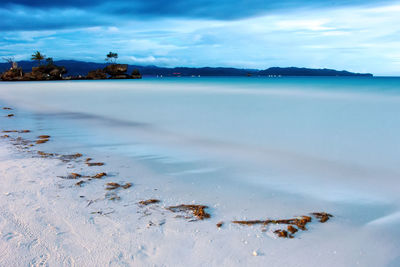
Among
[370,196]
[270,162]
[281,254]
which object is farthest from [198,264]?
[270,162]

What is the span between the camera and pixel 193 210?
3.75 m

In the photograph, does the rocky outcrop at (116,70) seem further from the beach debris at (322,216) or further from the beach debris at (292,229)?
the beach debris at (292,229)

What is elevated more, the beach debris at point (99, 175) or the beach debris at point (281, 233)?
the beach debris at point (99, 175)

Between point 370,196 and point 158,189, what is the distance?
9.83 ft

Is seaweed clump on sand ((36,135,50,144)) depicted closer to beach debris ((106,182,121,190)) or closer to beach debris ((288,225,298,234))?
beach debris ((106,182,121,190))

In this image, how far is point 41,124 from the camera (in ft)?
35.9

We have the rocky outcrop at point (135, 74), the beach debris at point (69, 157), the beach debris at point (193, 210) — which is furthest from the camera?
the rocky outcrop at point (135, 74)

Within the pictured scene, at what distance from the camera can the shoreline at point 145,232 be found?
9.34ft

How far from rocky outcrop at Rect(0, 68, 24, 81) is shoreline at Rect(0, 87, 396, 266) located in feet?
268

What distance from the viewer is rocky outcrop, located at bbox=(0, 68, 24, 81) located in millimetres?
73812

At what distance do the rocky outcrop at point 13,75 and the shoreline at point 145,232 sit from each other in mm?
81681

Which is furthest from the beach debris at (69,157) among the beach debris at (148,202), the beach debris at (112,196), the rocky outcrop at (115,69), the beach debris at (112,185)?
the rocky outcrop at (115,69)

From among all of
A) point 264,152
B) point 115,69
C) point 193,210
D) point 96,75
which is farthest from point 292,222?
point 115,69

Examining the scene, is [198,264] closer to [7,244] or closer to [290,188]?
[7,244]
